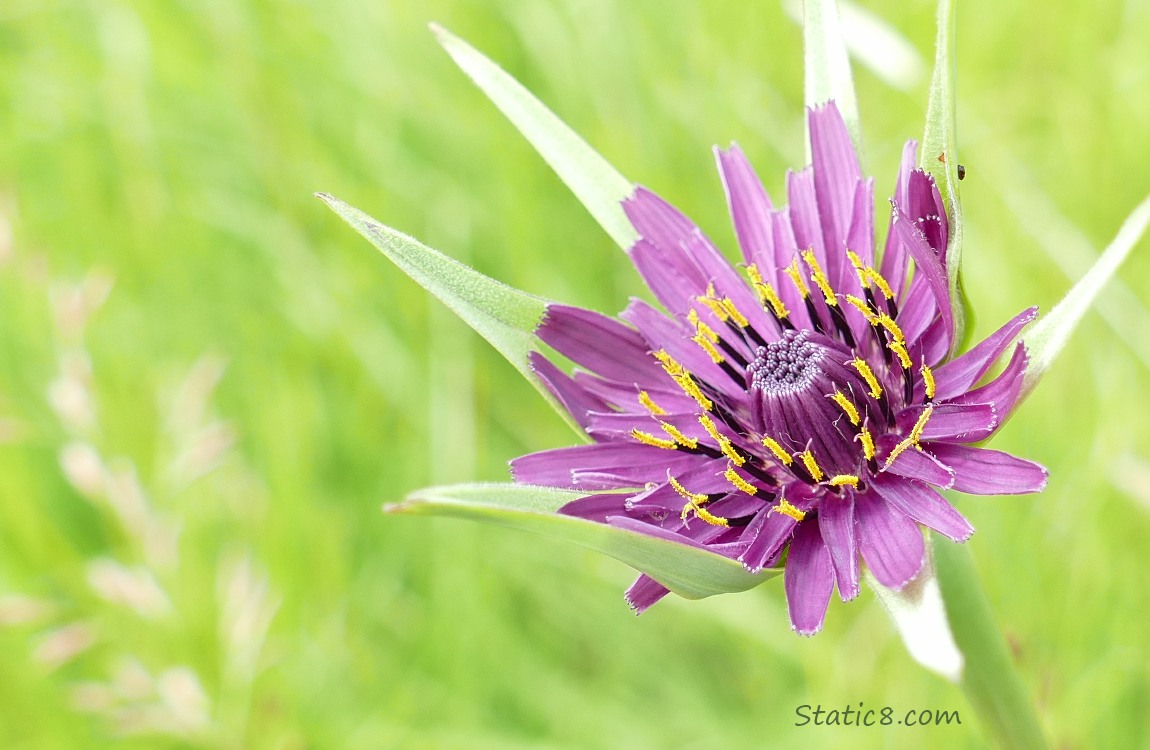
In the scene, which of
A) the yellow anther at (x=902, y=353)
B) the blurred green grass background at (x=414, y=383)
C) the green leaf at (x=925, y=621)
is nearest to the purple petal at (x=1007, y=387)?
the yellow anther at (x=902, y=353)

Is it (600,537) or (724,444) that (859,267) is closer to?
(724,444)

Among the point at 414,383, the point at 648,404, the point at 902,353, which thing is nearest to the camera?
the point at 902,353

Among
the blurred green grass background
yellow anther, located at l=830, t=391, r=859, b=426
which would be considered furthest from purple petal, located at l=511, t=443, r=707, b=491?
the blurred green grass background

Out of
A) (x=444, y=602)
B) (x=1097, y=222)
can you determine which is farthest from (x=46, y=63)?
(x=1097, y=222)

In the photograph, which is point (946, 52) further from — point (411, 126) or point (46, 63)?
point (46, 63)

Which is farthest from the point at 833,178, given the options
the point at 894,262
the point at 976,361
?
the point at 976,361

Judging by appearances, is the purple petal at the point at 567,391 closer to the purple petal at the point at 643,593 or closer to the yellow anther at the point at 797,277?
the purple petal at the point at 643,593

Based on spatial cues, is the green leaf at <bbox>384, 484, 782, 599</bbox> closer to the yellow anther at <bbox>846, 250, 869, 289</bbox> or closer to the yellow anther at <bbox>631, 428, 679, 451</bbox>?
the yellow anther at <bbox>631, 428, 679, 451</bbox>
